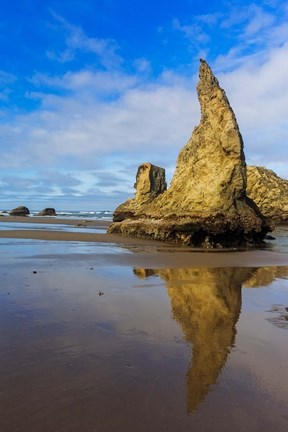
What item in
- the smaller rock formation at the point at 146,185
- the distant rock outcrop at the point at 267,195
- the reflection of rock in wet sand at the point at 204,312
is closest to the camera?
the reflection of rock in wet sand at the point at 204,312

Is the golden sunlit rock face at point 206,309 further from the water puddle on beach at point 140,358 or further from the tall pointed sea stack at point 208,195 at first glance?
the tall pointed sea stack at point 208,195

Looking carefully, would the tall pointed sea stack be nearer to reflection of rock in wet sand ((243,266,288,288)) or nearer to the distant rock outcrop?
reflection of rock in wet sand ((243,266,288,288))

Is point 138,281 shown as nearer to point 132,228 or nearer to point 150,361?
point 150,361

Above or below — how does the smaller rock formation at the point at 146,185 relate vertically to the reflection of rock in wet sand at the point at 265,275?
above

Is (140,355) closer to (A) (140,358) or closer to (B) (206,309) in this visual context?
(A) (140,358)

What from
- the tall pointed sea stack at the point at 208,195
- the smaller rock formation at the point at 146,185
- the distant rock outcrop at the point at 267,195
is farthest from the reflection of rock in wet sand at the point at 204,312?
the distant rock outcrop at the point at 267,195

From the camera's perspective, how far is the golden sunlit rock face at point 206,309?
427 cm

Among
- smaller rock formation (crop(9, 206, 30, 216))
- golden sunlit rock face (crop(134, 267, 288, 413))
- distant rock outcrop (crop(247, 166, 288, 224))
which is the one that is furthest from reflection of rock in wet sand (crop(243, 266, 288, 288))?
smaller rock formation (crop(9, 206, 30, 216))

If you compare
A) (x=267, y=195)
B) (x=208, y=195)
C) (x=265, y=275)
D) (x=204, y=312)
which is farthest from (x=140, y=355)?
(x=267, y=195)

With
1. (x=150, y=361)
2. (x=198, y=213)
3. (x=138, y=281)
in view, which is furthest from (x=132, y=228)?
(x=150, y=361)

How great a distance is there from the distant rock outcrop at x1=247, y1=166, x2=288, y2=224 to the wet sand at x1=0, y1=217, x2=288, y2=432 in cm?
5208

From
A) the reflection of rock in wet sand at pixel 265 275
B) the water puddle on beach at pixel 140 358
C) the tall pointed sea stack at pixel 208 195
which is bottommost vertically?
the water puddle on beach at pixel 140 358

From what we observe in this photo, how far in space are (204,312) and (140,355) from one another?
247 centimetres

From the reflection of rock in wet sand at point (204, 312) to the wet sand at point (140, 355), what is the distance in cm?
2
